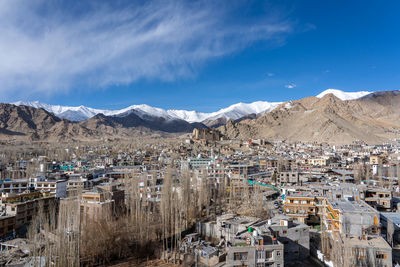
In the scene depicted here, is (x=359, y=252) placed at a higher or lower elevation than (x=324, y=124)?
lower

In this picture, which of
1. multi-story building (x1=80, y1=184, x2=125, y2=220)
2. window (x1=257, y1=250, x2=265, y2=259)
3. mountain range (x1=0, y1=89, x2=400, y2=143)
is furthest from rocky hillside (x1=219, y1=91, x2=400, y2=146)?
window (x1=257, y1=250, x2=265, y2=259)

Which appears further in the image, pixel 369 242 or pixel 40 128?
pixel 40 128

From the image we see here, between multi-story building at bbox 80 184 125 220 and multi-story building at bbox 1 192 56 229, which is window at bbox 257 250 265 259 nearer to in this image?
multi-story building at bbox 80 184 125 220

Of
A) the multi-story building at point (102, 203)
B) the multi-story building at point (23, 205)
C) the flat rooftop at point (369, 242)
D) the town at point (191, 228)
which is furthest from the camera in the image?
the multi-story building at point (23, 205)

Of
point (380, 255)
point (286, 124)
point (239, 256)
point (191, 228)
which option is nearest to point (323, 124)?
point (286, 124)

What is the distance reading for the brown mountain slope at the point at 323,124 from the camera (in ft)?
213

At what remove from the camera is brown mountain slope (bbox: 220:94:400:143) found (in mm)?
65062

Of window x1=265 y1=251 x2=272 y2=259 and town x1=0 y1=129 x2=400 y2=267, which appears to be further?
town x1=0 y1=129 x2=400 y2=267

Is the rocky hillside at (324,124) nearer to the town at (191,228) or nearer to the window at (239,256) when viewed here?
the town at (191,228)

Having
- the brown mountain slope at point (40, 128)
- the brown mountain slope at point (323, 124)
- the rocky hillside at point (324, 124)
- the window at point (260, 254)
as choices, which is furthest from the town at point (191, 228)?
the brown mountain slope at point (40, 128)

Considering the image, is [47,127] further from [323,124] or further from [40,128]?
[323,124]

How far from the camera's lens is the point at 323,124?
67.7m

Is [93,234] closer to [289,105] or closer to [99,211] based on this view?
[99,211]

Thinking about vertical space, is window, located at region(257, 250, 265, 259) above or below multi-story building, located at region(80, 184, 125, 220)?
below
